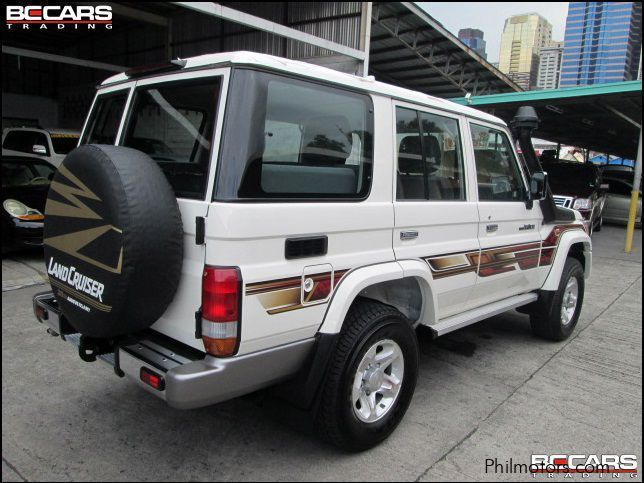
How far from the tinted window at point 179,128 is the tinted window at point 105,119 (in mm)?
175

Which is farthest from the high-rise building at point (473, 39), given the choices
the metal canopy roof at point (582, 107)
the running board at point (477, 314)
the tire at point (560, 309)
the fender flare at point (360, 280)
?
the fender flare at point (360, 280)

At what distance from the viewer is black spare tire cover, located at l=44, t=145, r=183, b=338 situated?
6.95 feet

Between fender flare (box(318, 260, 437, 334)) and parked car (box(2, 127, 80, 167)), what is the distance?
301 inches

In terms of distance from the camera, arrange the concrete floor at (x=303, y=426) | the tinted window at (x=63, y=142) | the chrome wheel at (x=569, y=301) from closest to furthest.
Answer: the concrete floor at (x=303, y=426), the chrome wheel at (x=569, y=301), the tinted window at (x=63, y=142)

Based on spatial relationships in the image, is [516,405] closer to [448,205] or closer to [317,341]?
[448,205]

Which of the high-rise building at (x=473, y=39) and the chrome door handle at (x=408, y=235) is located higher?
the high-rise building at (x=473, y=39)

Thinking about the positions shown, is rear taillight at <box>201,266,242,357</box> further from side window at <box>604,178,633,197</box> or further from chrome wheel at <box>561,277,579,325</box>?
side window at <box>604,178,633,197</box>

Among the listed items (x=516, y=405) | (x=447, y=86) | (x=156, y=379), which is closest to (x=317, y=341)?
(x=156, y=379)

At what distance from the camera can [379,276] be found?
2.67 m

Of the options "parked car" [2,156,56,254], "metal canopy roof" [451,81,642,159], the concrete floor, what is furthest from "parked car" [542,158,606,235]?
"parked car" [2,156,56,254]

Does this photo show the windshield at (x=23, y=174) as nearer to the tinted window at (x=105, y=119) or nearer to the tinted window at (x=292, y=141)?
the tinted window at (x=105, y=119)

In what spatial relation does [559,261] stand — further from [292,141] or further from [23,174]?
[23,174]

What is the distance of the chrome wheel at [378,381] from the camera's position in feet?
8.76

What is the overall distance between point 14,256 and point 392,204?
6.32m
